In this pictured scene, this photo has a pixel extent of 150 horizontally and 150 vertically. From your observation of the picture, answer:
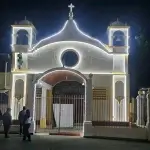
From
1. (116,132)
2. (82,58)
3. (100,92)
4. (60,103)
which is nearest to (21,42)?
(82,58)

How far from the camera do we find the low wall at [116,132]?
1570cm

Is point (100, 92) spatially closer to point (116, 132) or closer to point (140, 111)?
point (140, 111)

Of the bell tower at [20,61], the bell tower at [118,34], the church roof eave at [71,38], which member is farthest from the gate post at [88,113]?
the bell tower at [118,34]

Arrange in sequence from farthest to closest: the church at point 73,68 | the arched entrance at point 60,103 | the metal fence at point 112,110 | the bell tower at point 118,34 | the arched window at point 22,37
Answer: the arched window at point 22,37, the bell tower at point 118,34, the church at point 73,68, the metal fence at point 112,110, the arched entrance at point 60,103

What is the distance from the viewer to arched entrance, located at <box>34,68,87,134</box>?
60.1 feet

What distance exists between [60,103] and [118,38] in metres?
6.46

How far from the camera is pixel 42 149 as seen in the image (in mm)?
11328

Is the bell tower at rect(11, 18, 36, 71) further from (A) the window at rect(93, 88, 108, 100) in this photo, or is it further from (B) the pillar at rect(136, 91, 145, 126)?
(B) the pillar at rect(136, 91, 145, 126)

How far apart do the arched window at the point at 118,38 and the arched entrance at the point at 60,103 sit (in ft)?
12.1

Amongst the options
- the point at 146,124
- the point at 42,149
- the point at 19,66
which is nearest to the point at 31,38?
the point at 19,66

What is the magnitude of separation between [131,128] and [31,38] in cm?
961

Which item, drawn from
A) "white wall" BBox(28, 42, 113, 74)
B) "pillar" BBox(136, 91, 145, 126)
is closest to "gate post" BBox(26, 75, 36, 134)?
"white wall" BBox(28, 42, 113, 74)

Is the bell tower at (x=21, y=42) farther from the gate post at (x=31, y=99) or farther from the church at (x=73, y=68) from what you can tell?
the gate post at (x=31, y=99)

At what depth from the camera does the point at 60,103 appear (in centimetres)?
1827
